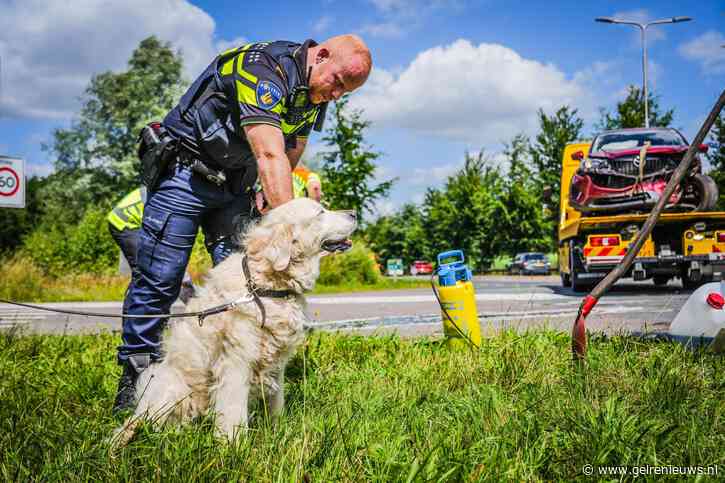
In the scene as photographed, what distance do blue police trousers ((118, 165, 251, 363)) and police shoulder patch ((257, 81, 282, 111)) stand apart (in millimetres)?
697

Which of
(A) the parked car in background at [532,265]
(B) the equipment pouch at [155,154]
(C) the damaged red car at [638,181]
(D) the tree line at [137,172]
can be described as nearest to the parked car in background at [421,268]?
(D) the tree line at [137,172]

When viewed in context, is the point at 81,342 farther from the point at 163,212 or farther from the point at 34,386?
the point at 163,212

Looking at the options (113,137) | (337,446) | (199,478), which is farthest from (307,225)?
(113,137)

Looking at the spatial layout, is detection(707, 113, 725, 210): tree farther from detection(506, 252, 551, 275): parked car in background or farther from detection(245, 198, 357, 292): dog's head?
detection(245, 198, 357, 292): dog's head

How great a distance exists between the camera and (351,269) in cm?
1950

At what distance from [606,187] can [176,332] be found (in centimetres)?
937

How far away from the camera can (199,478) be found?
194 centimetres

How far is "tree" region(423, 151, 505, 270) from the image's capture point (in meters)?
42.7

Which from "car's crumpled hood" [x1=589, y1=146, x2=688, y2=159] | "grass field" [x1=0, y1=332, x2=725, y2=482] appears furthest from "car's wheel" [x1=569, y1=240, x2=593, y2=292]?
"grass field" [x1=0, y1=332, x2=725, y2=482]

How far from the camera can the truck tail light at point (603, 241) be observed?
33.3 feet

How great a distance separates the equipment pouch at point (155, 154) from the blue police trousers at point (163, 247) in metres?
0.06

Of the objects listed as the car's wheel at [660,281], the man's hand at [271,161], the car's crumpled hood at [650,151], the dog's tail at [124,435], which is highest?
the car's crumpled hood at [650,151]

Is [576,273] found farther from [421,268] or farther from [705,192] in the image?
[421,268]

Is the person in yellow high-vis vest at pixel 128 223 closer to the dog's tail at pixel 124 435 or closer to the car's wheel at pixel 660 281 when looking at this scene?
the dog's tail at pixel 124 435
